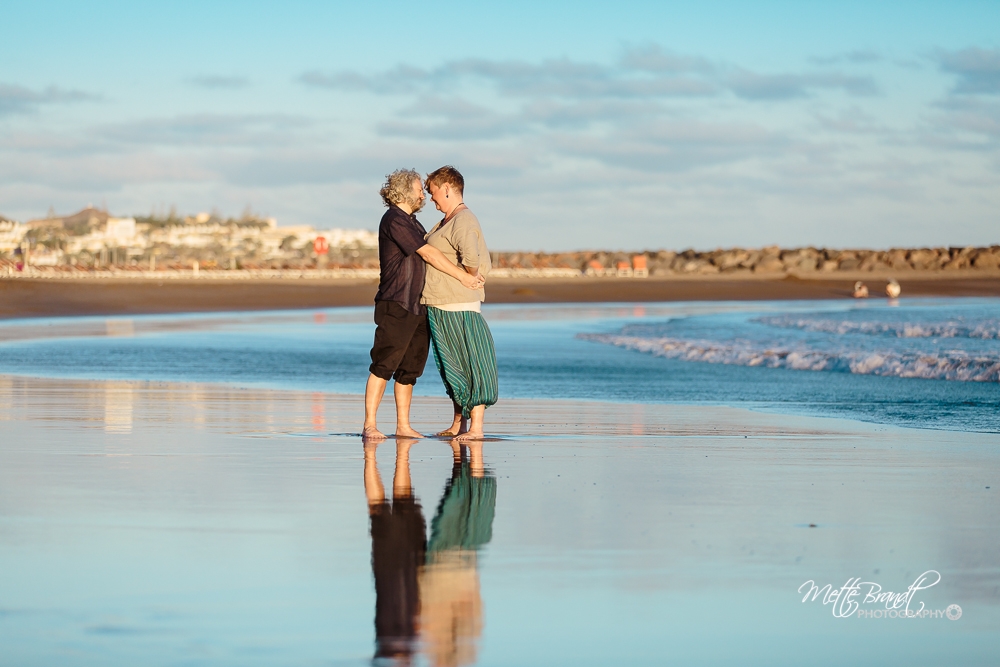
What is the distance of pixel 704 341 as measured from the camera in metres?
17.8

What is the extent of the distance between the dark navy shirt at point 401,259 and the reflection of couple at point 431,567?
1.76m

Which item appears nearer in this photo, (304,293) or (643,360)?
(643,360)

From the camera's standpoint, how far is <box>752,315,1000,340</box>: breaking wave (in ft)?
64.7

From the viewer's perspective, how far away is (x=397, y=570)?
152 inches

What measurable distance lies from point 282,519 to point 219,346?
38.4ft

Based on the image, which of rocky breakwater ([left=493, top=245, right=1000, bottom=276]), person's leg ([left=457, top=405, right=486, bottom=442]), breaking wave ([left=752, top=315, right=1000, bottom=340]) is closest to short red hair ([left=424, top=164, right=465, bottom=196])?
person's leg ([left=457, top=405, right=486, bottom=442])

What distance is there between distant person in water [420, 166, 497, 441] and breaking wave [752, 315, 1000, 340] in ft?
43.6

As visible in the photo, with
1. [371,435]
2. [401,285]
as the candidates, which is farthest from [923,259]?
[371,435]

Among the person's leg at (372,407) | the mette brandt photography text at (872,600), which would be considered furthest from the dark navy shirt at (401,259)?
the mette brandt photography text at (872,600)

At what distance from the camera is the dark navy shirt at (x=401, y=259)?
23.7ft

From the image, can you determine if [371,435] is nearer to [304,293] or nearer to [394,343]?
[394,343]

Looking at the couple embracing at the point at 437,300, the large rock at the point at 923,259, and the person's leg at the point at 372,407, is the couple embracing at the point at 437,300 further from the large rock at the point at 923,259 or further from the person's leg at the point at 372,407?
the large rock at the point at 923,259

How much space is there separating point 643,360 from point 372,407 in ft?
25.1

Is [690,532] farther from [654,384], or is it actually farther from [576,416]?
[654,384]
